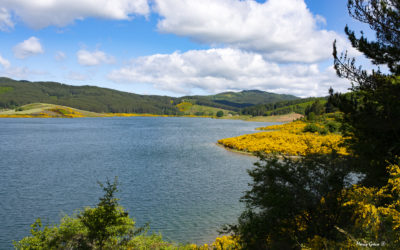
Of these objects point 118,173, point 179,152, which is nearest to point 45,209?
point 118,173

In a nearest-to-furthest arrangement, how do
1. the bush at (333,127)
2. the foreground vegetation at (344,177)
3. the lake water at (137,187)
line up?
the foreground vegetation at (344,177) < the lake water at (137,187) < the bush at (333,127)

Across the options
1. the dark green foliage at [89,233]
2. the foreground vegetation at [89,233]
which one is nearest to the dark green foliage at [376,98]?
the foreground vegetation at [89,233]

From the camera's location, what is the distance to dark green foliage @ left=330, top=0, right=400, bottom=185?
16.7 metres

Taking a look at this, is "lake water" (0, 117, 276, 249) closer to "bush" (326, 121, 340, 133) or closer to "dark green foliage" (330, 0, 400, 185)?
"dark green foliage" (330, 0, 400, 185)

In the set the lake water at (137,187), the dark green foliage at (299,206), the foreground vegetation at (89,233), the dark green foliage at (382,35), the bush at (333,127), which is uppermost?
the dark green foliage at (382,35)

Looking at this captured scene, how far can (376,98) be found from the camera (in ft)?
55.4

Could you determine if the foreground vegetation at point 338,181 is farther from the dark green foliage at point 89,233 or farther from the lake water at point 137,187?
the lake water at point 137,187

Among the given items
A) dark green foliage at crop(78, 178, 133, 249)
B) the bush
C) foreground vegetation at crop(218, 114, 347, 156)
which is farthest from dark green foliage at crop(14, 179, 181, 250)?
the bush

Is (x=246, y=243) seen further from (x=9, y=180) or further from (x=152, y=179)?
(x=9, y=180)

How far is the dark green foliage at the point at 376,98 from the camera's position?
1666 centimetres

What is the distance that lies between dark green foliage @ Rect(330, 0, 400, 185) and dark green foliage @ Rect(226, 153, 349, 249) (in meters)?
2.98

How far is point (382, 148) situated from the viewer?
17.7 m

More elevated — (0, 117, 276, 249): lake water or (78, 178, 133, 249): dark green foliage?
(78, 178, 133, 249): dark green foliage

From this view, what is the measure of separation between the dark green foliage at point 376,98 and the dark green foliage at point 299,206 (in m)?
2.98
